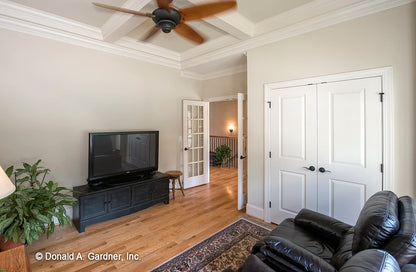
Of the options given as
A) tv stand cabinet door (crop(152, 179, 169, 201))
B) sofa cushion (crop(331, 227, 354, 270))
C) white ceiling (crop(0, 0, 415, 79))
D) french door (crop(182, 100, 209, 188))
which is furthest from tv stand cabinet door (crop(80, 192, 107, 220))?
sofa cushion (crop(331, 227, 354, 270))

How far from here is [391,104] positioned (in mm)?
2152

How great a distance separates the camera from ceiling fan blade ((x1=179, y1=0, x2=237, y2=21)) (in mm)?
1751

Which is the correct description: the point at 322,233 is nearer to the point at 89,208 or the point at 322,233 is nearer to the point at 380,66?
the point at 380,66

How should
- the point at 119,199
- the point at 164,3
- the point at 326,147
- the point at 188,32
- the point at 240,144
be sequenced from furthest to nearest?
the point at 240,144 < the point at 119,199 < the point at 326,147 < the point at 188,32 < the point at 164,3

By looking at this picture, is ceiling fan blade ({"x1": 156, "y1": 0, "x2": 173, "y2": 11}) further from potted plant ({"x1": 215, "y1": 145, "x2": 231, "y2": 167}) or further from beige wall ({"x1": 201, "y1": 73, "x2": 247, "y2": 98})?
potted plant ({"x1": 215, "y1": 145, "x2": 231, "y2": 167})

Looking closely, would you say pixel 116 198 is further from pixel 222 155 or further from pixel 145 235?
pixel 222 155

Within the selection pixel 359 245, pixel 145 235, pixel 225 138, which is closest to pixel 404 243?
pixel 359 245

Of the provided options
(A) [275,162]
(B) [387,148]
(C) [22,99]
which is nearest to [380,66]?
(B) [387,148]

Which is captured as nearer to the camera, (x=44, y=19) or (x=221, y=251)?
(x=221, y=251)

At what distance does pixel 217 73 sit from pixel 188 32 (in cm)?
256

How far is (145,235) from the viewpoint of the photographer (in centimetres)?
280

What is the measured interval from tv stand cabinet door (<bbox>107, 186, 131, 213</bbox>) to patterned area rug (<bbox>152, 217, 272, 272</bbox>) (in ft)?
4.62

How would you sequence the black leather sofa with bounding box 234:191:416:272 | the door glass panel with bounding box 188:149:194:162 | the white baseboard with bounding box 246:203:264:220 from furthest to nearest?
the door glass panel with bounding box 188:149:194:162, the white baseboard with bounding box 246:203:264:220, the black leather sofa with bounding box 234:191:416:272

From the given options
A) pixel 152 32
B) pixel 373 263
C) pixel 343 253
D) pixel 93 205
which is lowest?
pixel 93 205
